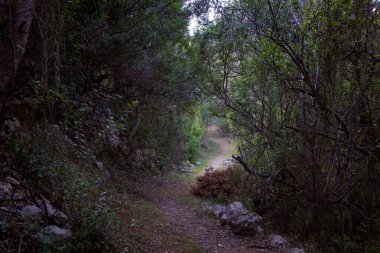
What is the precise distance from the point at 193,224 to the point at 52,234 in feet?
17.3

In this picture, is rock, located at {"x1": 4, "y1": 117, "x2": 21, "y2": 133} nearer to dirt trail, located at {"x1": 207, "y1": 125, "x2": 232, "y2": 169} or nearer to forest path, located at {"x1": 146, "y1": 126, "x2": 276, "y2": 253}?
forest path, located at {"x1": 146, "y1": 126, "x2": 276, "y2": 253}

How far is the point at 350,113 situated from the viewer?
18.5 ft

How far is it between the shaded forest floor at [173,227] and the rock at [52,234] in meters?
1.33

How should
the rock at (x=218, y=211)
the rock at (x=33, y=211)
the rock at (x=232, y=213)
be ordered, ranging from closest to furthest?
the rock at (x=33, y=211) < the rock at (x=232, y=213) < the rock at (x=218, y=211)

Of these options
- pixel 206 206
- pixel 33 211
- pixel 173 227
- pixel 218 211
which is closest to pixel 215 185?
pixel 206 206

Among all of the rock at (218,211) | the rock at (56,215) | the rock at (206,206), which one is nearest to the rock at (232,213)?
the rock at (218,211)

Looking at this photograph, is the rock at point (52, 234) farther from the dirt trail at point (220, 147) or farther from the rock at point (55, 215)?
the dirt trail at point (220, 147)

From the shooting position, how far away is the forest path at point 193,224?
6759 millimetres

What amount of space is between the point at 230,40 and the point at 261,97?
1982 millimetres

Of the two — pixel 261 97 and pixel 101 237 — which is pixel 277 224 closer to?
pixel 261 97

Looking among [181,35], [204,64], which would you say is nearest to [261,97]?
[204,64]

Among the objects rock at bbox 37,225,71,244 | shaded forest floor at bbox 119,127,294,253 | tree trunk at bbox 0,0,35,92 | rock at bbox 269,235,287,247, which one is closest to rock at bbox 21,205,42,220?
rock at bbox 37,225,71,244

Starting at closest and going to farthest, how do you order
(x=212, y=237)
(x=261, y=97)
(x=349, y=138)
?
1. (x=349, y=138)
2. (x=212, y=237)
3. (x=261, y=97)

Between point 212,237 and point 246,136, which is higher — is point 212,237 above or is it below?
below
